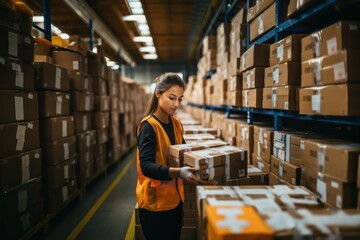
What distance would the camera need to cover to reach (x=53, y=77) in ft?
13.2

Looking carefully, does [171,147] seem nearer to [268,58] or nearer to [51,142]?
[268,58]

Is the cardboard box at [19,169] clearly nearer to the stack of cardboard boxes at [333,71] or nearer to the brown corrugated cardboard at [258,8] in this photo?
the stack of cardboard boxes at [333,71]

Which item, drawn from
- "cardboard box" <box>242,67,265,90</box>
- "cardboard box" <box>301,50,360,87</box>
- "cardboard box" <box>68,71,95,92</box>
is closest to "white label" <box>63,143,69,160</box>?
"cardboard box" <box>68,71,95,92</box>

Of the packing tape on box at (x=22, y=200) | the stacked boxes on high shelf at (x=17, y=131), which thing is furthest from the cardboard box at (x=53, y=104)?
the packing tape on box at (x=22, y=200)

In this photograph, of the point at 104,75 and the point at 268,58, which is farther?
the point at 104,75

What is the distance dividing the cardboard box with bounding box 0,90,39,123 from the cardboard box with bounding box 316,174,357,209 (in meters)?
3.07

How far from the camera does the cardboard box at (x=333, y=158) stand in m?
1.68

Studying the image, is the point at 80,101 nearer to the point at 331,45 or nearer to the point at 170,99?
the point at 170,99

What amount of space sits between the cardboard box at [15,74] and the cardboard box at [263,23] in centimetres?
289

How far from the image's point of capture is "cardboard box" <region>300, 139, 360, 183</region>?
66.0 inches

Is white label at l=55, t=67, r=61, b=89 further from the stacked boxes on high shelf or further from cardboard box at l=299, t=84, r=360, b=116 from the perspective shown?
cardboard box at l=299, t=84, r=360, b=116

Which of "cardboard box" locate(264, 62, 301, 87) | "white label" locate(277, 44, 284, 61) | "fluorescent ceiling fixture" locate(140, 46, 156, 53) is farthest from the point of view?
"fluorescent ceiling fixture" locate(140, 46, 156, 53)

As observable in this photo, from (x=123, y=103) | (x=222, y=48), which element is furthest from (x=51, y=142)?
(x=123, y=103)

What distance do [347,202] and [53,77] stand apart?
12.9 ft
